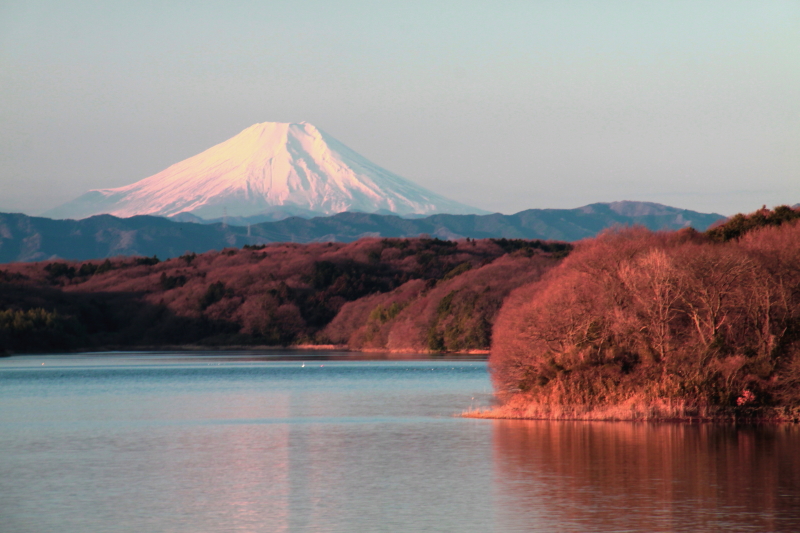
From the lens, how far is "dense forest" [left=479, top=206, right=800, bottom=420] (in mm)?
35688

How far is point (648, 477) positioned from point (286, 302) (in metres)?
147

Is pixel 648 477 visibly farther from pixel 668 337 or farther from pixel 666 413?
pixel 668 337

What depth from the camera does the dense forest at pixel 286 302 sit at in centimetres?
12719

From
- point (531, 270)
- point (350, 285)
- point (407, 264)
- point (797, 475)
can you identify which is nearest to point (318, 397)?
point (797, 475)

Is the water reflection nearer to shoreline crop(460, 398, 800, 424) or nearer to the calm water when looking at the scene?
the calm water

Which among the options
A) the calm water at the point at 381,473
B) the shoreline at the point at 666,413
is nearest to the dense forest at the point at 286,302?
the calm water at the point at 381,473

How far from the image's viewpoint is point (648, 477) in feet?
82.5

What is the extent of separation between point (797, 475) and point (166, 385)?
51.2 meters

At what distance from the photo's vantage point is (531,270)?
128000 mm

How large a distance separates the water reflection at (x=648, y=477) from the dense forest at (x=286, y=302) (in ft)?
258

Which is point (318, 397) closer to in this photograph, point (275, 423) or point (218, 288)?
point (275, 423)

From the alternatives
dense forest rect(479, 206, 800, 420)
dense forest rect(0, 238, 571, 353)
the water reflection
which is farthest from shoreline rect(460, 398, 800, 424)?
dense forest rect(0, 238, 571, 353)

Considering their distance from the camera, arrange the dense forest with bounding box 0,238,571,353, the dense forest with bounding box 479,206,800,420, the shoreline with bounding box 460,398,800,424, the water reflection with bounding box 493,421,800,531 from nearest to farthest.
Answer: the water reflection with bounding box 493,421,800,531, the shoreline with bounding box 460,398,800,424, the dense forest with bounding box 479,206,800,420, the dense forest with bounding box 0,238,571,353

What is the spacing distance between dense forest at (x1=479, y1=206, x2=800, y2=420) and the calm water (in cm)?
156
